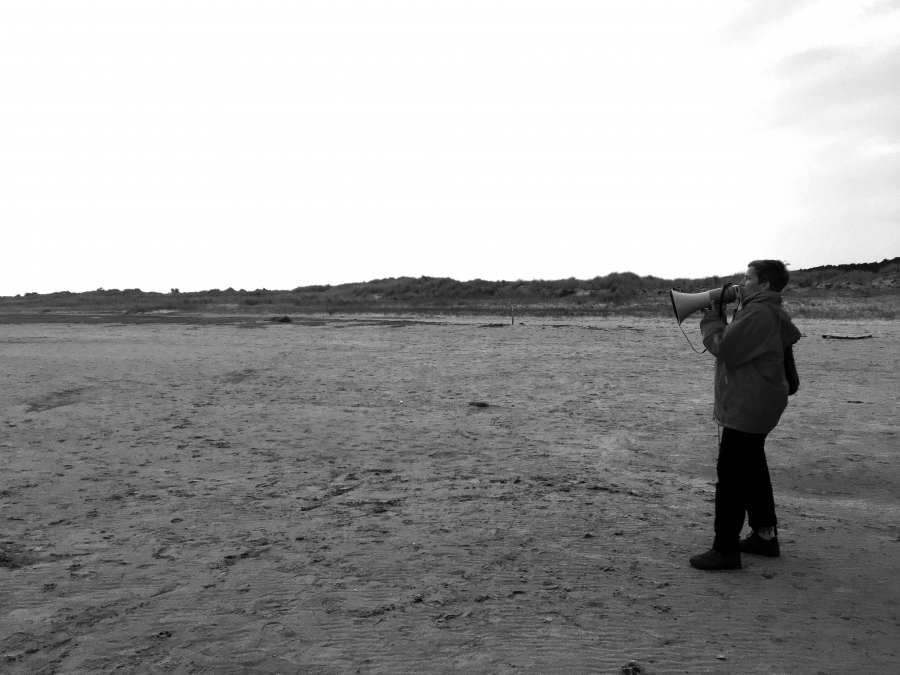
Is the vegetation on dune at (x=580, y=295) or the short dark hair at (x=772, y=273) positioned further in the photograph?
the vegetation on dune at (x=580, y=295)

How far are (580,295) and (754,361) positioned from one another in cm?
3727

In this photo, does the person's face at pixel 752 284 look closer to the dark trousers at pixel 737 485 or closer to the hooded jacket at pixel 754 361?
the hooded jacket at pixel 754 361

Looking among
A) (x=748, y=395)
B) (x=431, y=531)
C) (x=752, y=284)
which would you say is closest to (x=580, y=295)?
(x=431, y=531)

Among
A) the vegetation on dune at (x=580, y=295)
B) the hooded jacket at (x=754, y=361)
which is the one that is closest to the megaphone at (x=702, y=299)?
the hooded jacket at (x=754, y=361)

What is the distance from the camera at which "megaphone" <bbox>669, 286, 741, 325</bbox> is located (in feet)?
13.9

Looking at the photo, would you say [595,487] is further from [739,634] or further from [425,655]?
[425,655]

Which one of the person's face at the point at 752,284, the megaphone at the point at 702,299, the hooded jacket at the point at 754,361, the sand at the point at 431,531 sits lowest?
the sand at the point at 431,531

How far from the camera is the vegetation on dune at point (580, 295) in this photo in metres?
27.9

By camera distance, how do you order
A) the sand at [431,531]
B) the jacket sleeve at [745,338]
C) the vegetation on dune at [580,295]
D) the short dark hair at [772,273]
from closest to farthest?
the sand at [431,531], the jacket sleeve at [745,338], the short dark hair at [772,273], the vegetation on dune at [580,295]

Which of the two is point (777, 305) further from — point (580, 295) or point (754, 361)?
point (580, 295)

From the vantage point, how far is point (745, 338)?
4.03 meters

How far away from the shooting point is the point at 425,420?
28.7 ft

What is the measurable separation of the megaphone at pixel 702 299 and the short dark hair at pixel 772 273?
0.15m

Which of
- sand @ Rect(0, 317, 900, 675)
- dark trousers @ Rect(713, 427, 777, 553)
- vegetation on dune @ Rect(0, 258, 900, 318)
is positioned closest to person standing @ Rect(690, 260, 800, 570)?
dark trousers @ Rect(713, 427, 777, 553)
